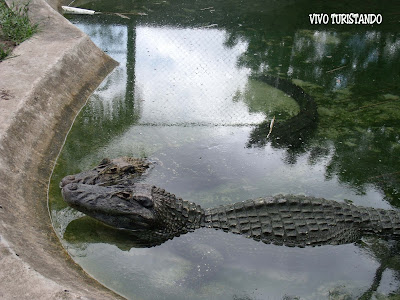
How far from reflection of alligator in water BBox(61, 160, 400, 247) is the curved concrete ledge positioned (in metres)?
0.43

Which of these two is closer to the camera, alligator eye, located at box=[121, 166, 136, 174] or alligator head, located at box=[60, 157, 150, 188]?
alligator head, located at box=[60, 157, 150, 188]

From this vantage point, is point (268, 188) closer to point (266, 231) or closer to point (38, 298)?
point (266, 231)

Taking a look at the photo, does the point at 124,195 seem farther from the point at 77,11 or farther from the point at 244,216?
the point at 77,11

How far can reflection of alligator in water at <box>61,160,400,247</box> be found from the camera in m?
3.33

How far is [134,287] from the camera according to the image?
9.73 feet

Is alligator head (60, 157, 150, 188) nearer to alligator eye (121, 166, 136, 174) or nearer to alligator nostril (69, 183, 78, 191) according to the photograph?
alligator eye (121, 166, 136, 174)

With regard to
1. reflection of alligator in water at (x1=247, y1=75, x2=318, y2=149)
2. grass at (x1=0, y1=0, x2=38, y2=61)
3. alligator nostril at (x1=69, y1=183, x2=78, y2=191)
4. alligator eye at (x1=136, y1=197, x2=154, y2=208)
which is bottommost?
alligator eye at (x1=136, y1=197, x2=154, y2=208)

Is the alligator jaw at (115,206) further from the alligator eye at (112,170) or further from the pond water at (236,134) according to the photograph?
the alligator eye at (112,170)

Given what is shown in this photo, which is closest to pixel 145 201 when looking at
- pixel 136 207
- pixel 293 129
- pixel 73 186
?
pixel 136 207

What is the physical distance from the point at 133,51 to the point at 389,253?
4898mm

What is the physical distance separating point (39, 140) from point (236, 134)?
209 cm

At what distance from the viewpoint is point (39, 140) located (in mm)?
4207

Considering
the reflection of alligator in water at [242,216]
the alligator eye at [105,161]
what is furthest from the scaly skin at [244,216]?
the alligator eye at [105,161]

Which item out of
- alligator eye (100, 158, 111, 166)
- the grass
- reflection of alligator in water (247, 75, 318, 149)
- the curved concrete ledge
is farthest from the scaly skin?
the grass
